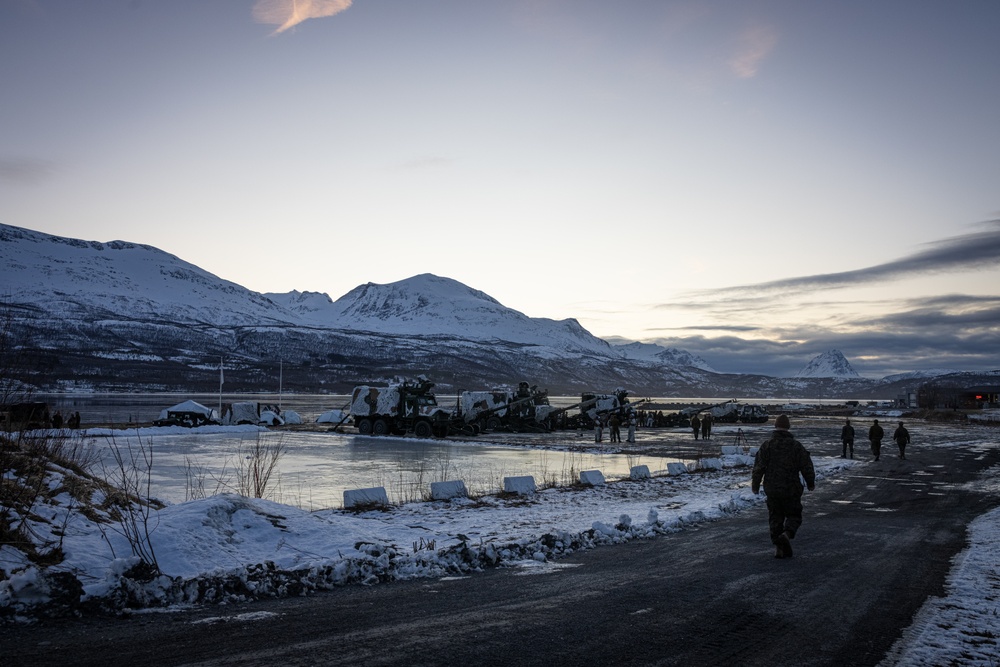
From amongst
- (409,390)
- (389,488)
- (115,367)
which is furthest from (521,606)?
(115,367)

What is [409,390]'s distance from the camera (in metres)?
46.2

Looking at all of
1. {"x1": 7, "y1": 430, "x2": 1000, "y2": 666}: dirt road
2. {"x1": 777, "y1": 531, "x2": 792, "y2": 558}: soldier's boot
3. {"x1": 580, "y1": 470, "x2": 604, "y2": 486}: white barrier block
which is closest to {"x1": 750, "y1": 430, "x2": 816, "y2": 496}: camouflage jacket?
{"x1": 777, "y1": 531, "x2": 792, "y2": 558}: soldier's boot

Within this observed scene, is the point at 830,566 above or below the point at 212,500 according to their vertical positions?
below

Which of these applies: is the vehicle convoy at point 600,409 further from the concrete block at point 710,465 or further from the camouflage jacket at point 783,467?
the camouflage jacket at point 783,467

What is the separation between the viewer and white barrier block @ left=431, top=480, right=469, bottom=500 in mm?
14453

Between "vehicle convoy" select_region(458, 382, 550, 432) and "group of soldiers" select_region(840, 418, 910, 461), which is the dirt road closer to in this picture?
"group of soldiers" select_region(840, 418, 910, 461)

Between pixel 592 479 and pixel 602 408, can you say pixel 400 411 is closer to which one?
pixel 602 408

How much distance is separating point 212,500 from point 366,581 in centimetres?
279

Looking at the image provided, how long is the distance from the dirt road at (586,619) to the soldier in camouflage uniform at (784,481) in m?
0.43

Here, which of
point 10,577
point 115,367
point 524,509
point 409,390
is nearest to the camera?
point 10,577

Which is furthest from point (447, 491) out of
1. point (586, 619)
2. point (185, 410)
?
point (185, 410)

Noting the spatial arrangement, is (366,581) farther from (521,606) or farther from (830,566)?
(830,566)

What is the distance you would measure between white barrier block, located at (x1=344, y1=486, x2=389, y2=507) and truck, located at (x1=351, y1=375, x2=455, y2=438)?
3170cm

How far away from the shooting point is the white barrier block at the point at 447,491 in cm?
1445
